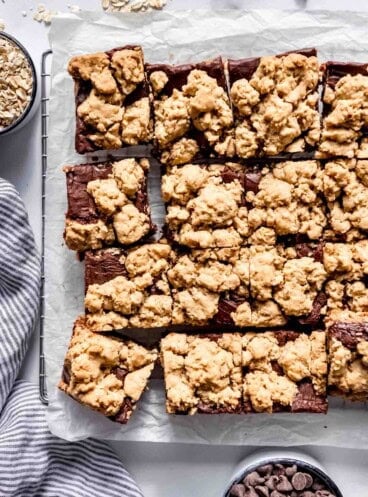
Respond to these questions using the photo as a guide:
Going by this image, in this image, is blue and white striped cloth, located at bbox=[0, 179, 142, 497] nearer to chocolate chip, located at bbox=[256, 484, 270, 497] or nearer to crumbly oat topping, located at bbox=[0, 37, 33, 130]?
crumbly oat topping, located at bbox=[0, 37, 33, 130]

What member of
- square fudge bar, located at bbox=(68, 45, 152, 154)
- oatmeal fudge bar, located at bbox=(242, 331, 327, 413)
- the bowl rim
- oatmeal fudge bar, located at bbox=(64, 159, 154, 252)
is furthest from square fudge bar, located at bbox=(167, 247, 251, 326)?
the bowl rim

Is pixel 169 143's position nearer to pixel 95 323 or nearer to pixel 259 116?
pixel 259 116

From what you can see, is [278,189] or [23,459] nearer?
[278,189]

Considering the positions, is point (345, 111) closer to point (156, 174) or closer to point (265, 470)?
point (156, 174)

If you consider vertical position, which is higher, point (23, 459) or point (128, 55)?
point (128, 55)

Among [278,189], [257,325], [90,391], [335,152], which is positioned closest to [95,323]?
[90,391]
